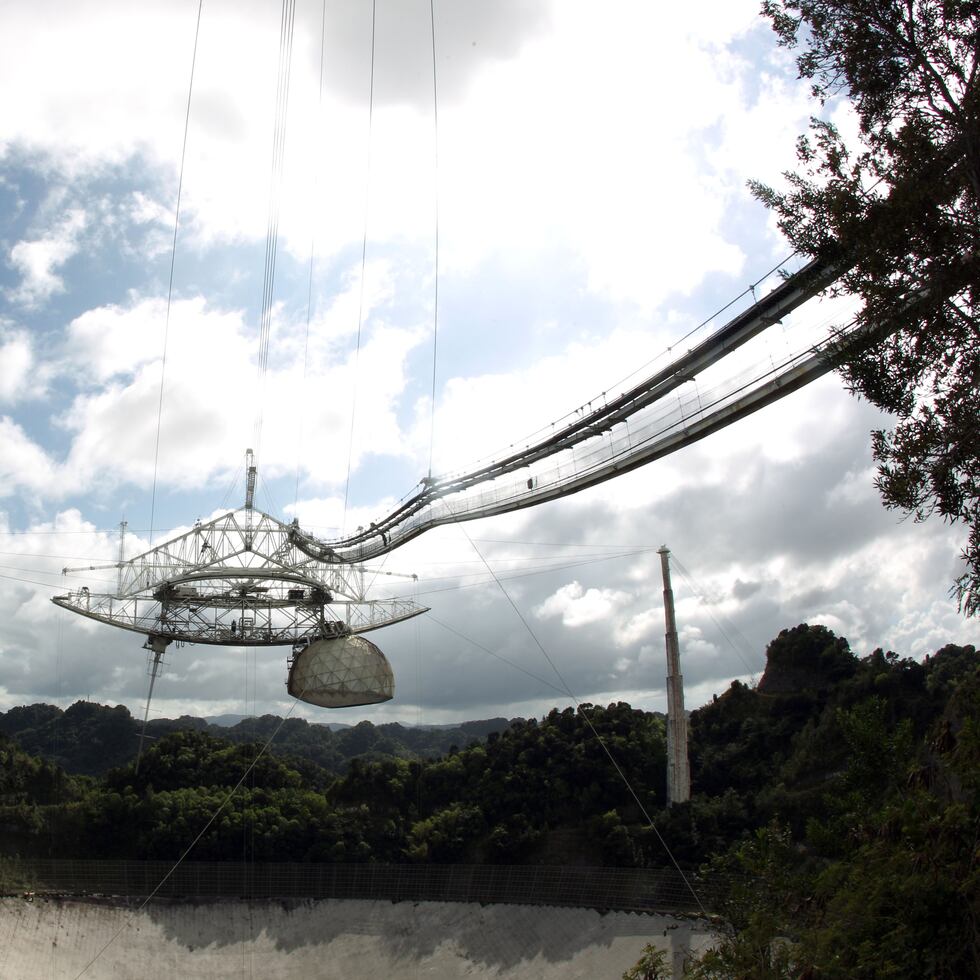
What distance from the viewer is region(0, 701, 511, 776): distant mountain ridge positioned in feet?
233

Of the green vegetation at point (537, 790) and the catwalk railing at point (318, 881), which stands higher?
the green vegetation at point (537, 790)

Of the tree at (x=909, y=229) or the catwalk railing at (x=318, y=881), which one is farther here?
the catwalk railing at (x=318, y=881)

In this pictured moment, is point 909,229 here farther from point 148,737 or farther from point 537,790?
point 148,737

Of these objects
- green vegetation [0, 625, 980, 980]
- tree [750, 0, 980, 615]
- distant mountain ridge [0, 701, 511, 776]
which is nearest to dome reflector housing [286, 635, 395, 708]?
green vegetation [0, 625, 980, 980]

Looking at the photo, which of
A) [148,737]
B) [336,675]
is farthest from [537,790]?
[148,737]

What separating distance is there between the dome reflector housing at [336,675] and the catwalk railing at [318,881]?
5744 millimetres

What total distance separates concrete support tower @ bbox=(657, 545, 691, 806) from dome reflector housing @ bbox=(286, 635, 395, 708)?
965 cm

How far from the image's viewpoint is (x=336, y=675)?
33.1m

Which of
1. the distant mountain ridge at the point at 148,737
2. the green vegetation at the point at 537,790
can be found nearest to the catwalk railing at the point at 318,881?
the green vegetation at the point at 537,790

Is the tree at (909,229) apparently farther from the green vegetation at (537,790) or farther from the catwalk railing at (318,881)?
the catwalk railing at (318,881)

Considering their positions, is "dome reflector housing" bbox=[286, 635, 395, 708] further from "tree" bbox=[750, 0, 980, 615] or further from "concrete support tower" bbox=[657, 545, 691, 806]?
"tree" bbox=[750, 0, 980, 615]

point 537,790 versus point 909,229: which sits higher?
point 909,229

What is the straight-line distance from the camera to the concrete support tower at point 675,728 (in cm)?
3275

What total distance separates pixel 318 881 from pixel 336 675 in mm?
7070
